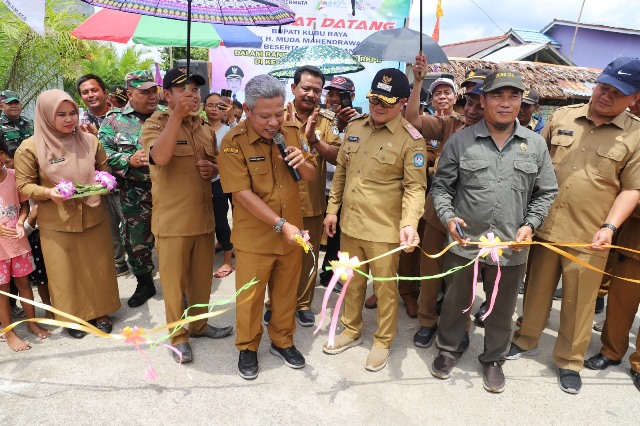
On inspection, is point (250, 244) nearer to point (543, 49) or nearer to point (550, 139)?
point (550, 139)

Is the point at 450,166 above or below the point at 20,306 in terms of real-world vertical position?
above

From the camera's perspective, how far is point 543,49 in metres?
16.8

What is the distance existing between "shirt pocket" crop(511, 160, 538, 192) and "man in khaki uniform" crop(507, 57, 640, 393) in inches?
17.2

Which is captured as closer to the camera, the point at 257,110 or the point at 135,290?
the point at 257,110

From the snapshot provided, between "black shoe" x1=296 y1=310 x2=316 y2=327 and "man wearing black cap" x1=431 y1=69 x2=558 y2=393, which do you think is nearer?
"man wearing black cap" x1=431 y1=69 x2=558 y2=393

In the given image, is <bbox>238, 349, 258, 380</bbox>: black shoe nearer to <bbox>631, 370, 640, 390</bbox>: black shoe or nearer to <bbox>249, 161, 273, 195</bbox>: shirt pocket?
<bbox>249, 161, 273, 195</bbox>: shirt pocket

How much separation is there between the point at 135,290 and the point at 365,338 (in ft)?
8.26

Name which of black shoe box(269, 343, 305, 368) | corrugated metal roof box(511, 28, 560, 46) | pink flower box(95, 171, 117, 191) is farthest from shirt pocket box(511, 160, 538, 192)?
corrugated metal roof box(511, 28, 560, 46)

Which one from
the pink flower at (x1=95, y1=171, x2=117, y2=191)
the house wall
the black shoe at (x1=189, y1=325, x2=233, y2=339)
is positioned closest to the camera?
the pink flower at (x1=95, y1=171, x2=117, y2=191)

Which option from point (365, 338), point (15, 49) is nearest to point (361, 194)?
point (365, 338)

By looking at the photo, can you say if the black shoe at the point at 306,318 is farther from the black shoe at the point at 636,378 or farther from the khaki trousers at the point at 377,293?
the black shoe at the point at 636,378

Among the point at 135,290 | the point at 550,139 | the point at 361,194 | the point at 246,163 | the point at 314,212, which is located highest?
the point at 550,139

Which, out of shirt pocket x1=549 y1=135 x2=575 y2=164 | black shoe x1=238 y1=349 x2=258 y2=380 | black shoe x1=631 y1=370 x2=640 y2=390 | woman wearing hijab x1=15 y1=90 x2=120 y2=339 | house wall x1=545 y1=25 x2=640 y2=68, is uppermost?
house wall x1=545 y1=25 x2=640 y2=68

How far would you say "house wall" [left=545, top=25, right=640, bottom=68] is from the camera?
19.8 m
